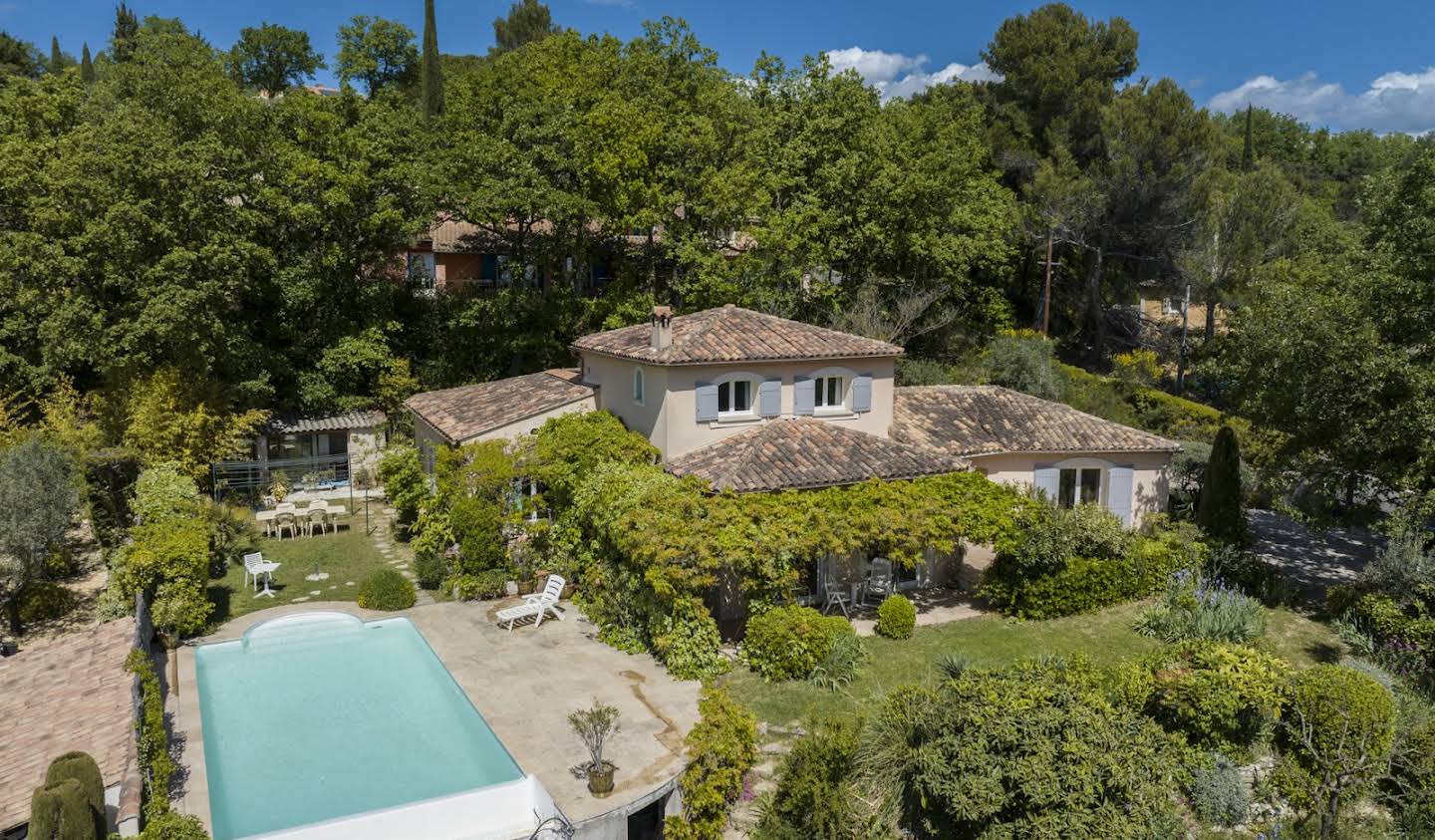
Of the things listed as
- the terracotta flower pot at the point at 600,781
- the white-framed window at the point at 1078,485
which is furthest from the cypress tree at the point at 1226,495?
the terracotta flower pot at the point at 600,781

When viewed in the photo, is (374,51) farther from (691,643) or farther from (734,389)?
(691,643)

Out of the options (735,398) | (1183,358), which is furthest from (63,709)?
(1183,358)

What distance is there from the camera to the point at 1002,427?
27.0 metres

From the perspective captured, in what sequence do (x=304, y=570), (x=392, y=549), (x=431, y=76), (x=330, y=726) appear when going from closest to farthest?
(x=330, y=726)
(x=304, y=570)
(x=392, y=549)
(x=431, y=76)

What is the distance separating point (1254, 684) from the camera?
15.4 m

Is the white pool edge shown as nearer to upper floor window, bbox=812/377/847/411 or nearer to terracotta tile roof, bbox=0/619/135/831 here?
terracotta tile roof, bbox=0/619/135/831

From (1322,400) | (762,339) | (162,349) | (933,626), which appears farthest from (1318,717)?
(162,349)

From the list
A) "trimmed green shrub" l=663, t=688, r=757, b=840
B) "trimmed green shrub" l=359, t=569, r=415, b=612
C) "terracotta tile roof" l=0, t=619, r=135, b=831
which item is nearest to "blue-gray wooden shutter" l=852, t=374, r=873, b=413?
"trimmed green shrub" l=359, t=569, r=415, b=612

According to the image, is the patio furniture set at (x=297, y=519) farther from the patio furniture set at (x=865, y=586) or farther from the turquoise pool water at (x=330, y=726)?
the patio furniture set at (x=865, y=586)

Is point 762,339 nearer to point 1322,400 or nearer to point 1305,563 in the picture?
point 1322,400

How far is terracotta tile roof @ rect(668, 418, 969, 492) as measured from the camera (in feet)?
72.5

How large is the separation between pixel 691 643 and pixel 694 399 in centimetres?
743

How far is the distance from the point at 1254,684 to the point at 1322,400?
1027 cm

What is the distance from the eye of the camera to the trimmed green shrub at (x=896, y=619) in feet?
68.5
